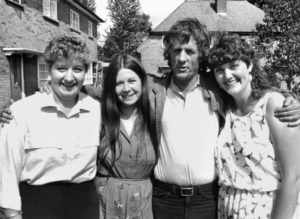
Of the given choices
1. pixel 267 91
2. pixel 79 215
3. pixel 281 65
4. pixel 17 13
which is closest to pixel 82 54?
pixel 79 215

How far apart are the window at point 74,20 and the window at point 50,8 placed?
2.70 m

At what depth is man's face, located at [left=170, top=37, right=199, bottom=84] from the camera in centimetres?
308

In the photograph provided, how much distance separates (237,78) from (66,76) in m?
1.34

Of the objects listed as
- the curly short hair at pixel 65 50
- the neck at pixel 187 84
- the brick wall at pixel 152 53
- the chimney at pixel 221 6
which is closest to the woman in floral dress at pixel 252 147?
the neck at pixel 187 84

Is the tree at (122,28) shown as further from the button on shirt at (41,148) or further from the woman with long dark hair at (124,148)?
the button on shirt at (41,148)

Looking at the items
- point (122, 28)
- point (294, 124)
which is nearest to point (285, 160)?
point (294, 124)

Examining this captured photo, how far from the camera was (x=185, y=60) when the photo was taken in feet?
10.1

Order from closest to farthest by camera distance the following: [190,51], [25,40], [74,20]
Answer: [190,51] → [25,40] → [74,20]

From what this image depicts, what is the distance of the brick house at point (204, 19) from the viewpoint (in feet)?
89.5

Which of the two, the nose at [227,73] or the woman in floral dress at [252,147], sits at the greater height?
the nose at [227,73]

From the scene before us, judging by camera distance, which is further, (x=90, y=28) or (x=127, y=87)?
→ (x=90, y=28)

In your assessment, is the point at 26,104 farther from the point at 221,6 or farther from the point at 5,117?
the point at 221,6

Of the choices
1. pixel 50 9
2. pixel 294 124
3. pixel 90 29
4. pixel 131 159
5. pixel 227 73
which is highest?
pixel 90 29

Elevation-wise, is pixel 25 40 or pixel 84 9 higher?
pixel 84 9
